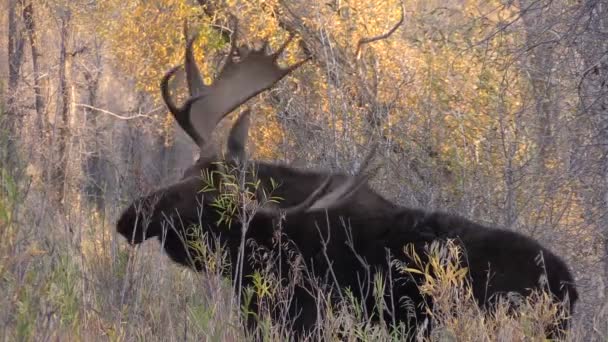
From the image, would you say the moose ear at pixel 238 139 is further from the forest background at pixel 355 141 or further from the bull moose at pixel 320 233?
the forest background at pixel 355 141

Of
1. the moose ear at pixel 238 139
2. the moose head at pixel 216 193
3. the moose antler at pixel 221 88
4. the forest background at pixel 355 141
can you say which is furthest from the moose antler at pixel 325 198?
the moose antler at pixel 221 88

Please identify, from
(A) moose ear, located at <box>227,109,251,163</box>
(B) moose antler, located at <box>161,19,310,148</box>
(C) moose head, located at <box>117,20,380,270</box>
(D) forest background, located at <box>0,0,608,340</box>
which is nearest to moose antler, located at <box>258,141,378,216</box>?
(C) moose head, located at <box>117,20,380,270</box>

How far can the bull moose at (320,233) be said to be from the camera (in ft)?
18.7

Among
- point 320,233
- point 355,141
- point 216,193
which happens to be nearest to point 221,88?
point 216,193

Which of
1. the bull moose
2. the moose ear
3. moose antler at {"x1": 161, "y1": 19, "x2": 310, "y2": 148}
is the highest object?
moose antler at {"x1": 161, "y1": 19, "x2": 310, "y2": 148}

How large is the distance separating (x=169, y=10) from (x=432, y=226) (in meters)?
9.19

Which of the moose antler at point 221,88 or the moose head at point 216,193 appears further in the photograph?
the moose antler at point 221,88

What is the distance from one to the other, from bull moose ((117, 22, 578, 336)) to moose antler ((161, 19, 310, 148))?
2.5 inches

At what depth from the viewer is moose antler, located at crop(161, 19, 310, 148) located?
270 inches

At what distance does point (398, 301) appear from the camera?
5.76 meters

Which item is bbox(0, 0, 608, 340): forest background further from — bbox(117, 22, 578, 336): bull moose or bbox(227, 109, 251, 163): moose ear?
bbox(227, 109, 251, 163): moose ear

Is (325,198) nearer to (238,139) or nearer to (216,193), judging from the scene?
(216,193)

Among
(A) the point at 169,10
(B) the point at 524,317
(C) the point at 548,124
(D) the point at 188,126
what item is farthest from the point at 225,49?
(B) the point at 524,317

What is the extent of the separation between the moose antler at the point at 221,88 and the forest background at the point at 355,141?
40 centimetres
